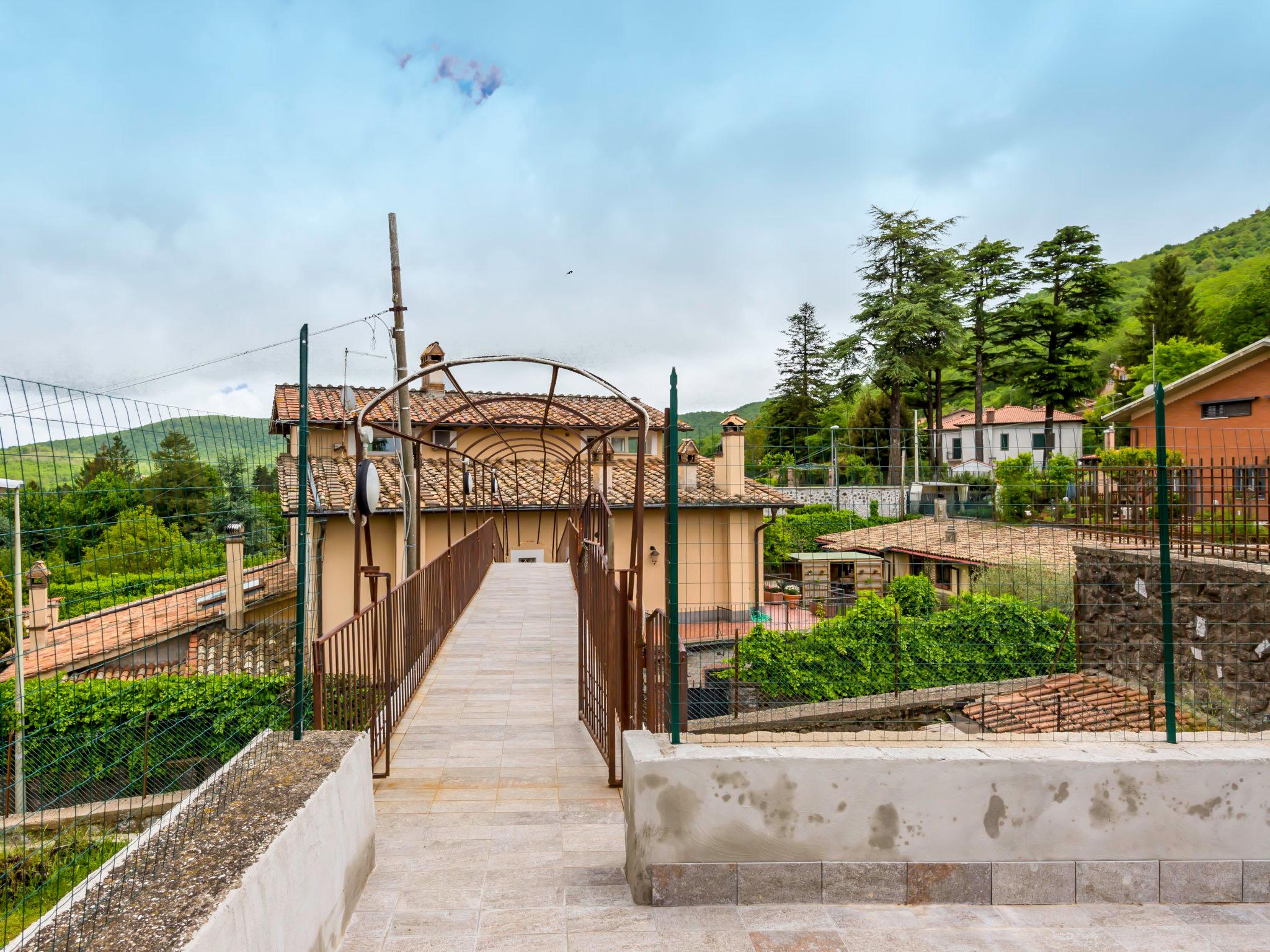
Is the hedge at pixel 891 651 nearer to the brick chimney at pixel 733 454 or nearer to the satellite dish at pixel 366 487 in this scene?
the brick chimney at pixel 733 454

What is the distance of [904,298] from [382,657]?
32.8 metres

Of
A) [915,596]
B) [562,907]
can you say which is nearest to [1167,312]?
[915,596]

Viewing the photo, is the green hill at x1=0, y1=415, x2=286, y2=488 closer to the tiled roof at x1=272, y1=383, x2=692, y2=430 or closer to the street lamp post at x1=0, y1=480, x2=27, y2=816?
the street lamp post at x1=0, y1=480, x2=27, y2=816

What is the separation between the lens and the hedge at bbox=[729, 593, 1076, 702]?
1365 centimetres

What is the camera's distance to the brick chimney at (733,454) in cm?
625

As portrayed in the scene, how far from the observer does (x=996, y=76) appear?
10055mm

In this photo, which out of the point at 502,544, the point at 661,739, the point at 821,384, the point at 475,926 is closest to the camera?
the point at 475,926

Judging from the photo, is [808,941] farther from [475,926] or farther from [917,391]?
[917,391]

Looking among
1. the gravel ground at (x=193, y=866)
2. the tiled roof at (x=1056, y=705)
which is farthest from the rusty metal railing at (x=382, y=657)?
the tiled roof at (x=1056, y=705)

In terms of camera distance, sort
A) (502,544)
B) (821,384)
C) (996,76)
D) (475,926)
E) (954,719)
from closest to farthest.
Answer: (475,926) < (996,76) < (954,719) < (502,544) < (821,384)

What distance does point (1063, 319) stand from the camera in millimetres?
34000

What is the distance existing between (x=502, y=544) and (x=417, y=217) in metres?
7.98

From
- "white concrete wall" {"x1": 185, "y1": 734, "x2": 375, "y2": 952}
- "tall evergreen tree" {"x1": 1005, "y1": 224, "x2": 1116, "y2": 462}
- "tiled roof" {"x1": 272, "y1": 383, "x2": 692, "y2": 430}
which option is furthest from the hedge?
"tall evergreen tree" {"x1": 1005, "y1": 224, "x2": 1116, "y2": 462}

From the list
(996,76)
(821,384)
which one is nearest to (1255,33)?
(996,76)
